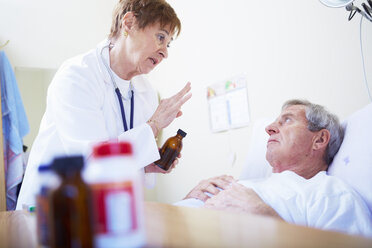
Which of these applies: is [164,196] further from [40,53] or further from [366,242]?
[366,242]

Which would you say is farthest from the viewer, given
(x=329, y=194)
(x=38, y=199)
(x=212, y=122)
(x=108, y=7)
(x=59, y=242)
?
(x=108, y=7)

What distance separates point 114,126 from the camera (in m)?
1.50

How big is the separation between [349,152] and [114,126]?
98 centimetres

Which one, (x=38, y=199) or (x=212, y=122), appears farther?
(x=212, y=122)

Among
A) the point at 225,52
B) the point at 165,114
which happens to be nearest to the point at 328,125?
the point at 165,114

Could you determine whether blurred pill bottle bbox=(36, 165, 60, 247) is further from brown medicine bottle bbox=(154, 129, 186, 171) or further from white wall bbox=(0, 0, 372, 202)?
white wall bbox=(0, 0, 372, 202)

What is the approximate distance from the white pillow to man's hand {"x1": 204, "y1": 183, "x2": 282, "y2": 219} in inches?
13.6

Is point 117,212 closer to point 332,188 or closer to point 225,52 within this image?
point 332,188

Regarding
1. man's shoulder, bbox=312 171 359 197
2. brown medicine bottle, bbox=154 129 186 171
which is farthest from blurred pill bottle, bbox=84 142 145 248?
brown medicine bottle, bbox=154 129 186 171

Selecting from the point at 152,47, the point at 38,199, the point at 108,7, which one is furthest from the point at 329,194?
the point at 108,7

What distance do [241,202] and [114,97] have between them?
791 millimetres

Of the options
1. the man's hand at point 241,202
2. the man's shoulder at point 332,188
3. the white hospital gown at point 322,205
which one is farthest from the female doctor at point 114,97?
the man's shoulder at point 332,188

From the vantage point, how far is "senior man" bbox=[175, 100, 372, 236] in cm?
100

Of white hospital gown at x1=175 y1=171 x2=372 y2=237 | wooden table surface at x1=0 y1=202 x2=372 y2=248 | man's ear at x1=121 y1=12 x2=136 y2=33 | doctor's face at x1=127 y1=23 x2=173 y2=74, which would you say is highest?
man's ear at x1=121 y1=12 x2=136 y2=33
